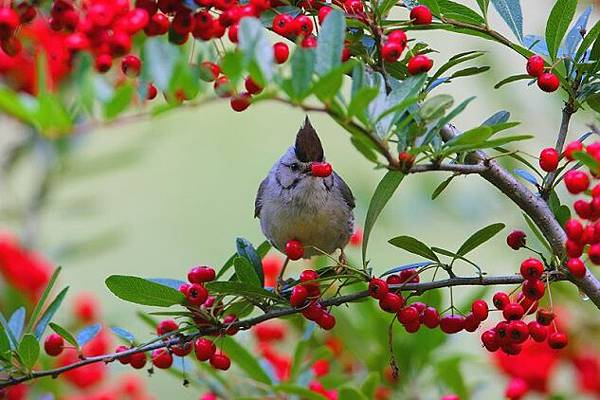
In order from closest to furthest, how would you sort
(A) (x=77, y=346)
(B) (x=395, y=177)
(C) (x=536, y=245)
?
(B) (x=395, y=177), (A) (x=77, y=346), (C) (x=536, y=245)

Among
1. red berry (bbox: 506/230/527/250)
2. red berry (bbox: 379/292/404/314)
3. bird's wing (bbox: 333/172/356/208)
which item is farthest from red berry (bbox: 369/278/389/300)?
bird's wing (bbox: 333/172/356/208)

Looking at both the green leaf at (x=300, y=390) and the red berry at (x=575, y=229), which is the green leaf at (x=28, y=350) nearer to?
the green leaf at (x=300, y=390)

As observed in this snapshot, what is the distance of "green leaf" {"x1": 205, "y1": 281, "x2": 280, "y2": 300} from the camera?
4.92ft

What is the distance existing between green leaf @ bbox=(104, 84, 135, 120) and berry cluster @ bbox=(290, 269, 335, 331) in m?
0.48

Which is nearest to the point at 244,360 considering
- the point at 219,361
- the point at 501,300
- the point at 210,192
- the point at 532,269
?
the point at 219,361

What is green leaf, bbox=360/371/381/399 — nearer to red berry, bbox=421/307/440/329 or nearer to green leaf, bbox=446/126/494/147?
red berry, bbox=421/307/440/329

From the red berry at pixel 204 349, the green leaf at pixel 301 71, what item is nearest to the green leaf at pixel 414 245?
the red berry at pixel 204 349

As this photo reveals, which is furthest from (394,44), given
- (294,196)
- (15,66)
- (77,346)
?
(15,66)

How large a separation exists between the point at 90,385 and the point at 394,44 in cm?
168

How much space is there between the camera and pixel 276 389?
1872 millimetres

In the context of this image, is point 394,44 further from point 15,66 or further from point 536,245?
point 15,66

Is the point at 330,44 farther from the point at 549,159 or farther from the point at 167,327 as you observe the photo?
the point at 167,327

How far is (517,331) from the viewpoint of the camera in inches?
56.6

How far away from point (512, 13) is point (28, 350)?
98cm
